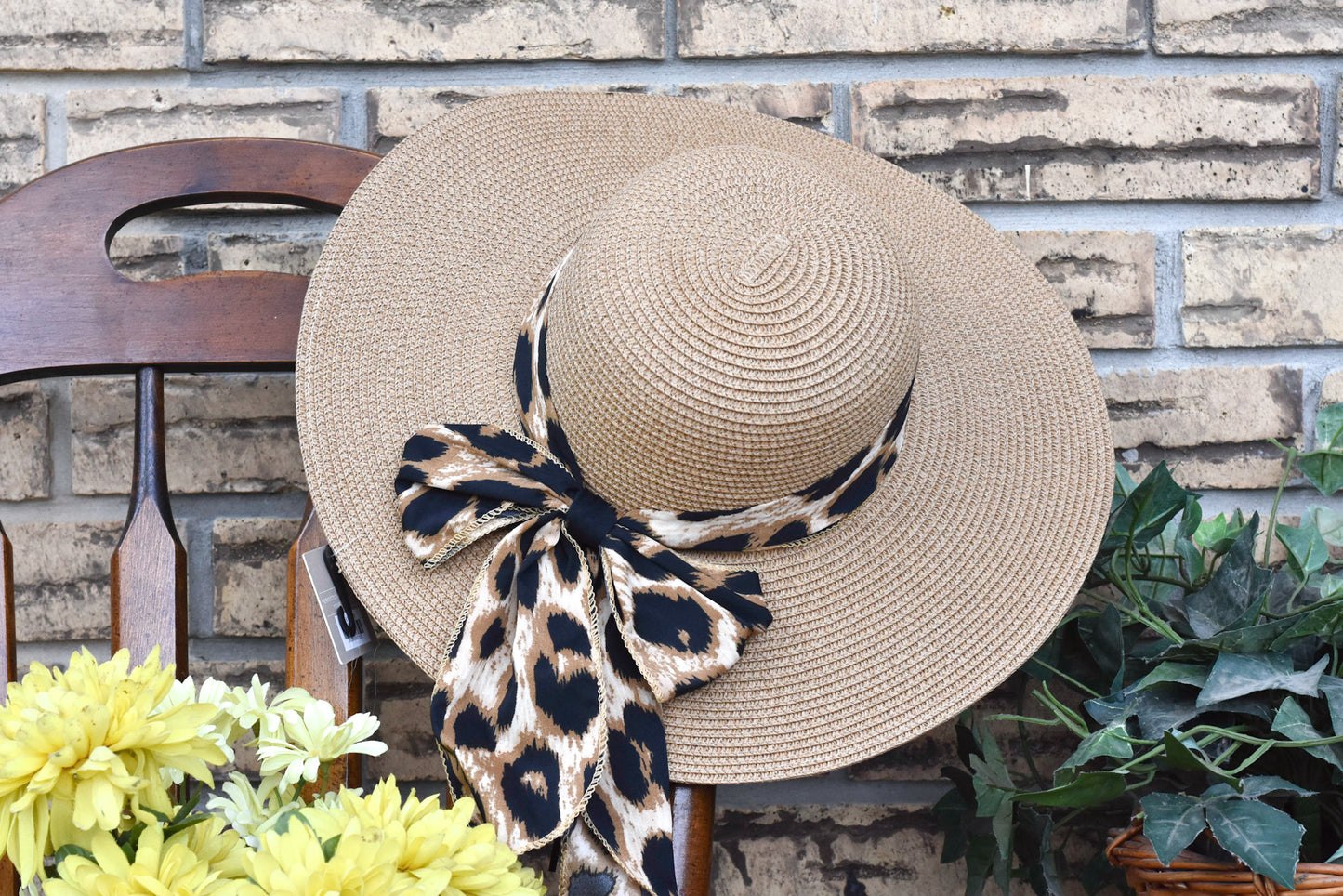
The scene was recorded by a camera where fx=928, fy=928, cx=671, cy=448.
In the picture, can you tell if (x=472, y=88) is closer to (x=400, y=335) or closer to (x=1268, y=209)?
(x=400, y=335)

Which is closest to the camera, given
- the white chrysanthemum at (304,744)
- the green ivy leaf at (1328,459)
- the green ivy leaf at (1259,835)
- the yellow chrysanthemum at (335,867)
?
the yellow chrysanthemum at (335,867)

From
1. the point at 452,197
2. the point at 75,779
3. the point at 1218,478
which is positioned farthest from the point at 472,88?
the point at 1218,478

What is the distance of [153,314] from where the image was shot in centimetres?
78

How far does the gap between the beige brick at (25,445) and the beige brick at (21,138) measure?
0.70 ft

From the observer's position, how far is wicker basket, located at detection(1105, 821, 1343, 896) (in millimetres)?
609

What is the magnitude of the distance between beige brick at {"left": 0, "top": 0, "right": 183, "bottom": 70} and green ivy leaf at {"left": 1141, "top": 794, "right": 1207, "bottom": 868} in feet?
3.54

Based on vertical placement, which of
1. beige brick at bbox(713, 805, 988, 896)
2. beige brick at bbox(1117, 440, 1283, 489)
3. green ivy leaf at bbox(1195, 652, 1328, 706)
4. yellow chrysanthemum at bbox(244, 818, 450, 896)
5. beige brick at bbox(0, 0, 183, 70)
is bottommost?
beige brick at bbox(713, 805, 988, 896)

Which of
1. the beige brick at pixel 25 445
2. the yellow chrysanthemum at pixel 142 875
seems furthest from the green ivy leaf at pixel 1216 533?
the beige brick at pixel 25 445

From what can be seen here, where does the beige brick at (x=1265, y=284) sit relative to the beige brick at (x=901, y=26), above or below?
below

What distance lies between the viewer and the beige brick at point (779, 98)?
946mm

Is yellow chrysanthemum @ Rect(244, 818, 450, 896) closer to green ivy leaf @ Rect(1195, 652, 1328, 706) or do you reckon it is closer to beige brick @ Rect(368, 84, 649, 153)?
green ivy leaf @ Rect(1195, 652, 1328, 706)

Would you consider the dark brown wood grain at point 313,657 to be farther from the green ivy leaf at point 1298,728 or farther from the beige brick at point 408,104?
the green ivy leaf at point 1298,728

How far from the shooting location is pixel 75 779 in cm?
39

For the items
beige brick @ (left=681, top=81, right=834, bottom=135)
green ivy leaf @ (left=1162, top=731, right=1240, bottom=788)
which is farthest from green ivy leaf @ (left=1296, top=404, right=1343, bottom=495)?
beige brick @ (left=681, top=81, right=834, bottom=135)
